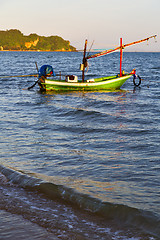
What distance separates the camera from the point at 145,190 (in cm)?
697

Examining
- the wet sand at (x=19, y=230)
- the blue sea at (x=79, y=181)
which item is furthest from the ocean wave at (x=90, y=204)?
the wet sand at (x=19, y=230)

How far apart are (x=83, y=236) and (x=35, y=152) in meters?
5.45

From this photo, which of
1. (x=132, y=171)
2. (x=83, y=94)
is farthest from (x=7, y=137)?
(x=83, y=94)

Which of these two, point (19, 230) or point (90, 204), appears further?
point (90, 204)

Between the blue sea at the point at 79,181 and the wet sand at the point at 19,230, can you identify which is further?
the blue sea at the point at 79,181

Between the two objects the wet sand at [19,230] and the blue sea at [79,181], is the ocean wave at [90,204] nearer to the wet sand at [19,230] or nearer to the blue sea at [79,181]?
the blue sea at [79,181]

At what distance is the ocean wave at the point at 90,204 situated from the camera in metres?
5.45

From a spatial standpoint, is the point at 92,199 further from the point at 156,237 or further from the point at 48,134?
the point at 48,134

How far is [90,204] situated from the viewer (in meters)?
6.14

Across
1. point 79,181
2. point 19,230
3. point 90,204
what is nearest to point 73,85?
point 79,181

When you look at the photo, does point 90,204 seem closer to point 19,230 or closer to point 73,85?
point 19,230

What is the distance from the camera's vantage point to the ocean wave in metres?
5.45

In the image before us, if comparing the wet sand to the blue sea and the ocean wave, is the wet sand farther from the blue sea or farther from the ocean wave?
the ocean wave

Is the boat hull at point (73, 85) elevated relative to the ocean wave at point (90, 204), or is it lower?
elevated
